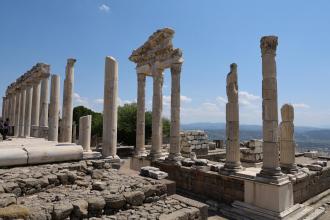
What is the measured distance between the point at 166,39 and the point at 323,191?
11649 millimetres

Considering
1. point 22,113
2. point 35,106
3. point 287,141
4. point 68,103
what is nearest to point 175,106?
point 287,141

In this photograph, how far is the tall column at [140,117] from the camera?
58.4 ft

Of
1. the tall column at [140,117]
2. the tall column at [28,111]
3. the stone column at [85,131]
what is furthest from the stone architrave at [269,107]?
the tall column at [28,111]

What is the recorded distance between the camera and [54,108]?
19125mm

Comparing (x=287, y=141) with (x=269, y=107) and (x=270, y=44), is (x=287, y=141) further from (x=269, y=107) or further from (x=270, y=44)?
(x=270, y=44)

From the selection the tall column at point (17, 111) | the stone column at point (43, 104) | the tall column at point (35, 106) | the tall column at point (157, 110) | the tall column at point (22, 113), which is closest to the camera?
the tall column at point (157, 110)

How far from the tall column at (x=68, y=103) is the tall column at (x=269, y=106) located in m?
11.8

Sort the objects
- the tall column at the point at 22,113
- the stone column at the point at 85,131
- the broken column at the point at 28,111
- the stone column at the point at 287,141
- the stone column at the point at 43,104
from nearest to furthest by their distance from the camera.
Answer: the stone column at the point at 287,141
the stone column at the point at 85,131
the stone column at the point at 43,104
the broken column at the point at 28,111
the tall column at the point at 22,113

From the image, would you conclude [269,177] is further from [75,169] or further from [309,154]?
[309,154]

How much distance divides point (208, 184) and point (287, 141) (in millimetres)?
4193

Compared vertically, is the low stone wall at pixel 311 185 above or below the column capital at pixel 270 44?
below

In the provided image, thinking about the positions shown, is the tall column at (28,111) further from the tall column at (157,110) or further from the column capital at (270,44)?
the column capital at (270,44)

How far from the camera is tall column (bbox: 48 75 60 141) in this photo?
19016 millimetres

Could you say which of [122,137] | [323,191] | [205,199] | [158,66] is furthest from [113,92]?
[122,137]
